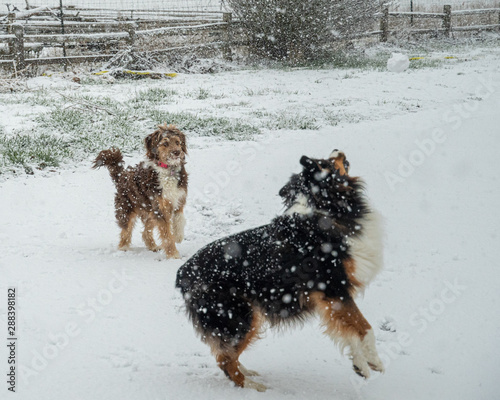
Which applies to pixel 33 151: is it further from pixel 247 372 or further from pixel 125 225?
pixel 247 372

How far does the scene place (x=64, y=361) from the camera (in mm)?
3107

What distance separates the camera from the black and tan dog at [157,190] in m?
5.10

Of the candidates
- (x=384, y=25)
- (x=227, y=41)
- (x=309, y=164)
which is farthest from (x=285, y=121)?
(x=384, y=25)

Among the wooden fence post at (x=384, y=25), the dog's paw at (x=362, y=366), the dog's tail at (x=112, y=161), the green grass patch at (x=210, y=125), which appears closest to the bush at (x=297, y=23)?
the wooden fence post at (x=384, y=25)

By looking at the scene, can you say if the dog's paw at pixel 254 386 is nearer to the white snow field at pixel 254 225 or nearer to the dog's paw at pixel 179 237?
the white snow field at pixel 254 225

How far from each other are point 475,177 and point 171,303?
463cm

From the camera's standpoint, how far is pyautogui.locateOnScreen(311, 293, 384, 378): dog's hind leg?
2775 millimetres

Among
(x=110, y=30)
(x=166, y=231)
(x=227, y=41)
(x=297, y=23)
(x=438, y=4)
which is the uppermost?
(x=438, y=4)

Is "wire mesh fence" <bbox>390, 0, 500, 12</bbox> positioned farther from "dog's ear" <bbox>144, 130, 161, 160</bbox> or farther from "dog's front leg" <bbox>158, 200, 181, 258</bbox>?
A: "dog's front leg" <bbox>158, 200, 181, 258</bbox>

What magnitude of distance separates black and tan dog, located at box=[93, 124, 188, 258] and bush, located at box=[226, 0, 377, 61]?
12335 millimetres

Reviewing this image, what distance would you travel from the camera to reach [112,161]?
215 inches

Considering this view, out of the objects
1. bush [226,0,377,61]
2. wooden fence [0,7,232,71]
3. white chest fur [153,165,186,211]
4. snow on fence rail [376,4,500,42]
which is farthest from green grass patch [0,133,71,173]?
snow on fence rail [376,4,500,42]

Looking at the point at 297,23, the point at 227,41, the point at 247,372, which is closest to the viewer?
the point at 247,372

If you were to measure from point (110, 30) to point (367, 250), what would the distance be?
19.1m
